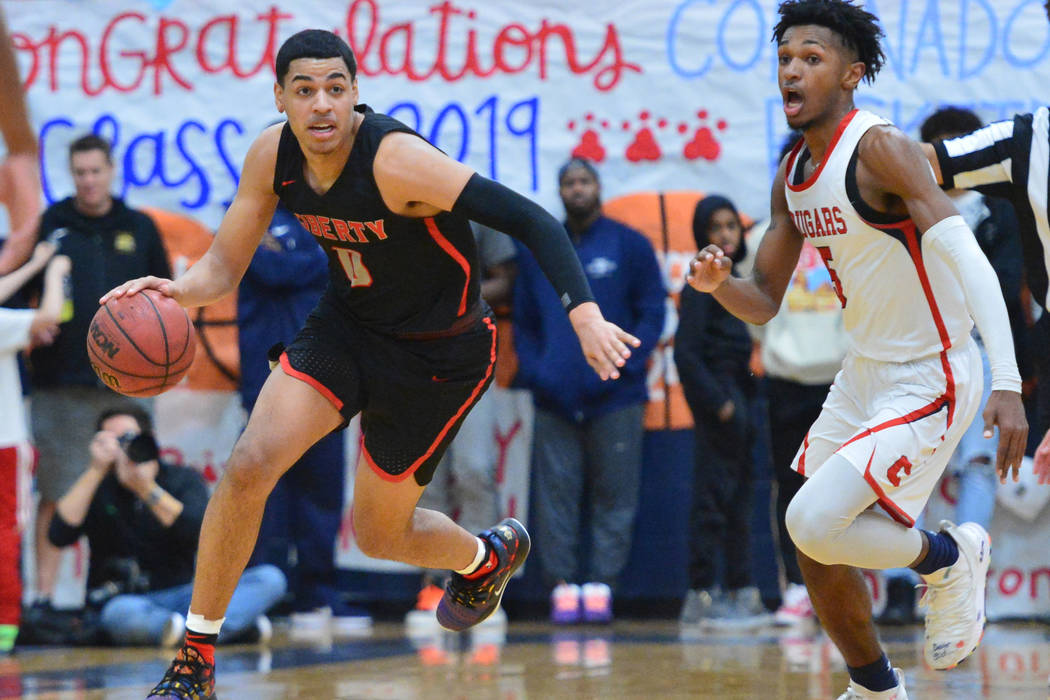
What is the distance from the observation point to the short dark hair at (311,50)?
16.4 ft

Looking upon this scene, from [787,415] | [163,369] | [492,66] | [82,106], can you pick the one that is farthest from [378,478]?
[82,106]

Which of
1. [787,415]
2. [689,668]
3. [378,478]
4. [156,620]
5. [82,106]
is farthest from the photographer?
[82,106]

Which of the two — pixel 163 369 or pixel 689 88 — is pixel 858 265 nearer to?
pixel 163 369

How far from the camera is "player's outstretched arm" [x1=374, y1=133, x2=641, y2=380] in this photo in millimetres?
4590

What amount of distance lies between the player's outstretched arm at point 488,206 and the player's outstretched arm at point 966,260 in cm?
99

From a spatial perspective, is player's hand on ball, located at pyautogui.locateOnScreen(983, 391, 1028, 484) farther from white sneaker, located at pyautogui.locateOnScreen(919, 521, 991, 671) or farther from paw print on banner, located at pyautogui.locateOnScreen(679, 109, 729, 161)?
paw print on banner, located at pyautogui.locateOnScreen(679, 109, 729, 161)

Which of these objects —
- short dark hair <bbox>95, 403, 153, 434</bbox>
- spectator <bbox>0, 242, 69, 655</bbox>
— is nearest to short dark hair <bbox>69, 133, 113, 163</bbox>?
spectator <bbox>0, 242, 69, 655</bbox>

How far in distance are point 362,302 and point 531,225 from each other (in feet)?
2.74

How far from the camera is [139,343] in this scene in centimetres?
507

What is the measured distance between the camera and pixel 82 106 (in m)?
9.66

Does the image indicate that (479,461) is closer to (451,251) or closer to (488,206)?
(451,251)

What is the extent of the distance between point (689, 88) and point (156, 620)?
14.8 feet

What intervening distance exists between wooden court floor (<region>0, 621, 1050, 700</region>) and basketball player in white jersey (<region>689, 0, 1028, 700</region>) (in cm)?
83

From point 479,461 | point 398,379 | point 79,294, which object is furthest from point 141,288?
point 479,461
